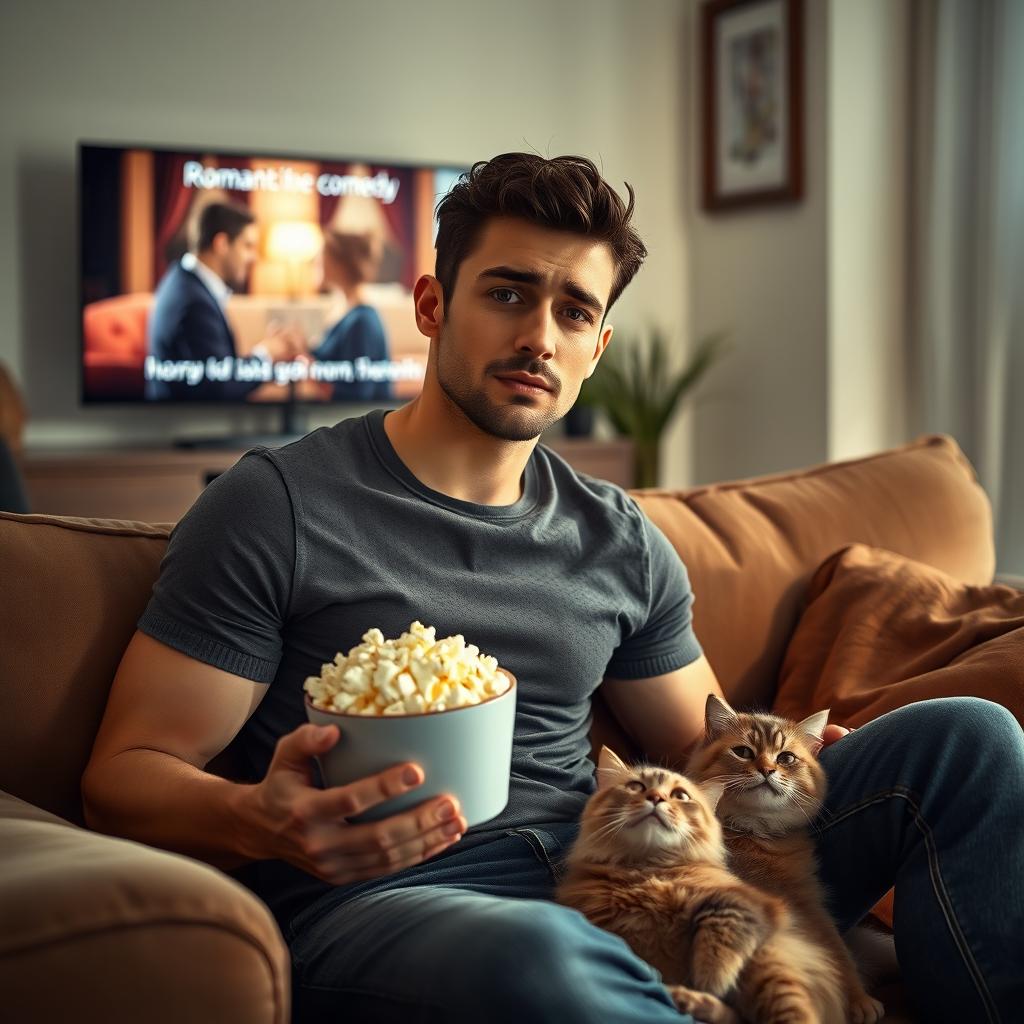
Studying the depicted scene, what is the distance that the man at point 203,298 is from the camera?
4.22 metres

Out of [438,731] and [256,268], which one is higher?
[256,268]

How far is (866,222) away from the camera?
14.6ft

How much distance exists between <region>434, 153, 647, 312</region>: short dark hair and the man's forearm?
0.67 m

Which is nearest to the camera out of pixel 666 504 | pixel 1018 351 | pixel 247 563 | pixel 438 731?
pixel 438 731

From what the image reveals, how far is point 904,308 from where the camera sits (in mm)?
4566

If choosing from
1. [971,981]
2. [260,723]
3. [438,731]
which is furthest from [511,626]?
[971,981]

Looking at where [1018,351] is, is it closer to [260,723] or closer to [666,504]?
[666,504]

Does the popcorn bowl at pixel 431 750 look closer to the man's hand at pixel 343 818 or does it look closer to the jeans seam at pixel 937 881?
the man's hand at pixel 343 818

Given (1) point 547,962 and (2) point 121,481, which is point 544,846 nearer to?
(1) point 547,962

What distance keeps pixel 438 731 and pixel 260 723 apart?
1.50 ft

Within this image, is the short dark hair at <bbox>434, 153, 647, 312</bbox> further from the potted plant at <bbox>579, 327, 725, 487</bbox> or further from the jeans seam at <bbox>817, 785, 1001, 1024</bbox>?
the potted plant at <bbox>579, 327, 725, 487</bbox>

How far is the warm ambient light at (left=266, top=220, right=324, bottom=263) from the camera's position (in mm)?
4324

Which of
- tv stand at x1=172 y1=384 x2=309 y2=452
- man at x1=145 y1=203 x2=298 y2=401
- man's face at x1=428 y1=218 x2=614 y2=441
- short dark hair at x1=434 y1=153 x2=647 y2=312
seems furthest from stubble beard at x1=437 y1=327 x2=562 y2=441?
man at x1=145 y1=203 x2=298 y2=401

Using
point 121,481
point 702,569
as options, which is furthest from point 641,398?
point 702,569
